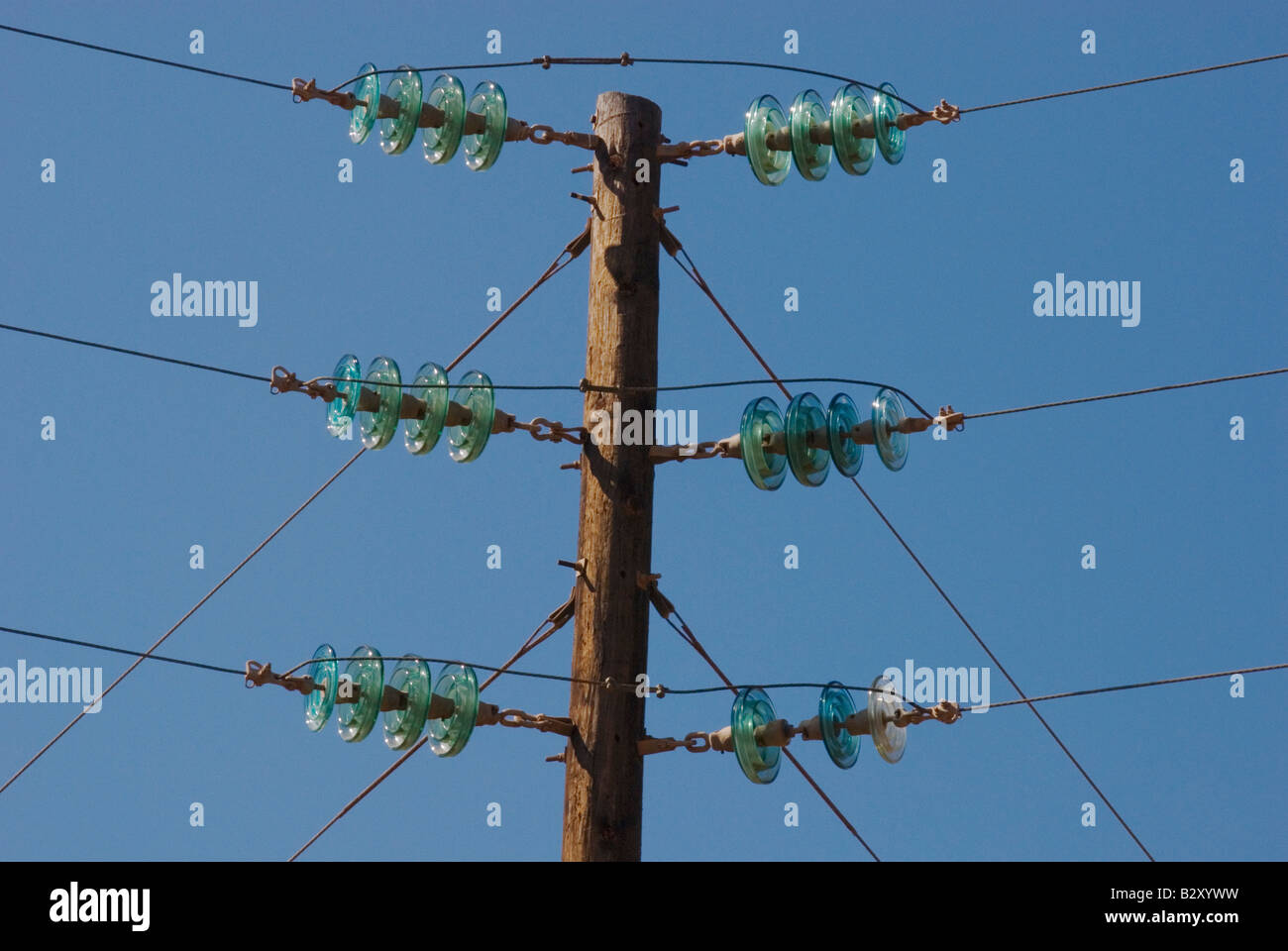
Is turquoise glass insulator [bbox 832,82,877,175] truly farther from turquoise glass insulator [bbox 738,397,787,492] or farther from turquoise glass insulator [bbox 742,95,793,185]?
turquoise glass insulator [bbox 738,397,787,492]

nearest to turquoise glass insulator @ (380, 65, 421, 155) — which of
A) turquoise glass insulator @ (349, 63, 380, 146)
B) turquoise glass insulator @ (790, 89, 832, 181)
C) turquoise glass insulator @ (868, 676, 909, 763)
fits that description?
turquoise glass insulator @ (349, 63, 380, 146)

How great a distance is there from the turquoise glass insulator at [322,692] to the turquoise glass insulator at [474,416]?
1457mm

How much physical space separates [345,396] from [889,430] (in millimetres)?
2854

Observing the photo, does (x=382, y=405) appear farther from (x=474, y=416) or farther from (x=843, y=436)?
(x=843, y=436)

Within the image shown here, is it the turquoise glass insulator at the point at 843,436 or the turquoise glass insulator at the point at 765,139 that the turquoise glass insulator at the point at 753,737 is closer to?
the turquoise glass insulator at the point at 843,436

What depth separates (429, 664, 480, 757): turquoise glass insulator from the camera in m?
12.1

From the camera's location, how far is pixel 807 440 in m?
12.5

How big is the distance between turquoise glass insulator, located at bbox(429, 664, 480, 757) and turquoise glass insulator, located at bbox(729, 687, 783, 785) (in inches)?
51.2

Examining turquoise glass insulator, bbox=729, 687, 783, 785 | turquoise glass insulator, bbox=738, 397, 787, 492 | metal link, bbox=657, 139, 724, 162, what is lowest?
turquoise glass insulator, bbox=729, 687, 783, 785

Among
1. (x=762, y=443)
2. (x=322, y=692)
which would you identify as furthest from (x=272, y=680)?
(x=762, y=443)

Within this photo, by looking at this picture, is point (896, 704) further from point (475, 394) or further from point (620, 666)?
point (475, 394)

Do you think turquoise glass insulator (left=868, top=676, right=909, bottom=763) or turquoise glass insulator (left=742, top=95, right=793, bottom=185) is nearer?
turquoise glass insulator (left=868, top=676, right=909, bottom=763)

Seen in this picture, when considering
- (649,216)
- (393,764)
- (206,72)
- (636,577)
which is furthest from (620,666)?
(206,72)

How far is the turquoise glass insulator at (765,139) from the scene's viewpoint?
1313 centimetres
